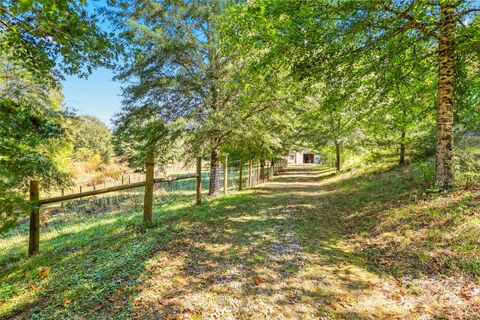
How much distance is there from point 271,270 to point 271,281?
296mm

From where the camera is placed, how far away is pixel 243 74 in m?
7.28

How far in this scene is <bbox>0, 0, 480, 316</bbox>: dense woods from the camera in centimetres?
295

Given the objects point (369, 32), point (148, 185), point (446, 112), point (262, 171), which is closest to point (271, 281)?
point (148, 185)

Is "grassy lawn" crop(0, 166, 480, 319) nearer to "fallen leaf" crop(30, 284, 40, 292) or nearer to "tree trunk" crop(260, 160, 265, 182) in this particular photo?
"fallen leaf" crop(30, 284, 40, 292)

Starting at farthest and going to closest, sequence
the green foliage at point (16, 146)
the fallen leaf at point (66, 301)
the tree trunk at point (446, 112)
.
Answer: the tree trunk at point (446, 112)
the fallen leaf at point (66, 301)
the green foliage at point (16, 146)

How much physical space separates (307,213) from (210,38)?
7.59 m

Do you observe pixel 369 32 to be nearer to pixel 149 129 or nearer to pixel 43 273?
pixel 43 273

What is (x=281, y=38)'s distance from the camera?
4648 mm

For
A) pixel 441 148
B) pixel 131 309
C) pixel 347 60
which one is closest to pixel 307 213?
pixel 441 148

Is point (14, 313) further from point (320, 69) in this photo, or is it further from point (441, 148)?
point (441, 148)

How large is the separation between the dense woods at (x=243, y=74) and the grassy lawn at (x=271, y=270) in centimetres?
110

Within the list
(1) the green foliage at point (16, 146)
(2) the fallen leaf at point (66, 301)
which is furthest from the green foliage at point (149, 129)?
(2) the fallen leaf at point (66, 301)

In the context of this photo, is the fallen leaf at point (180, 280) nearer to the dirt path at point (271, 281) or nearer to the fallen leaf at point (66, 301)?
the dirt path at point (271, 281)

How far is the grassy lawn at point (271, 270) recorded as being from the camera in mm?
2691
